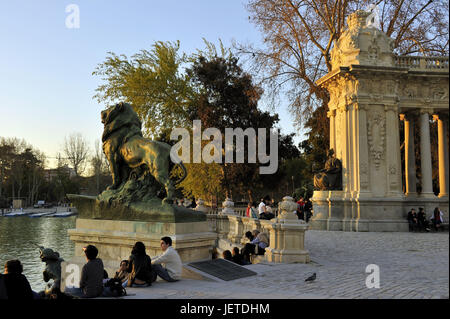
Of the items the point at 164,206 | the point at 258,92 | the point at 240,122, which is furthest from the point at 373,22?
the point at 164,206

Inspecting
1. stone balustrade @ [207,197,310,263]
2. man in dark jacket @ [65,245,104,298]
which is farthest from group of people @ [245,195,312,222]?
man in dark jacket @ [65,245,104,298]

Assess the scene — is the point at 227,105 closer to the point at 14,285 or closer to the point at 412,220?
the point at 412,220

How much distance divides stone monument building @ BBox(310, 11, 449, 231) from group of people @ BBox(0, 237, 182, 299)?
13.8 meters

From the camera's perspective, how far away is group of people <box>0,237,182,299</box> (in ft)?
19.0

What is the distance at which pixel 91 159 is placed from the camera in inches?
2820

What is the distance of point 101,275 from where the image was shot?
682 cm

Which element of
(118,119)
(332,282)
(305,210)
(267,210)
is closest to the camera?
(332,282)

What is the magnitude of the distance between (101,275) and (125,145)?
4.73 metres

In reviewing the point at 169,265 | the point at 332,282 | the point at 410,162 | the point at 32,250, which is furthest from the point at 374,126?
the point at 32,250

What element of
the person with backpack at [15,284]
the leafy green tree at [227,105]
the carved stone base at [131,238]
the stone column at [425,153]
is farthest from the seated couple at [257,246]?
the leafy green tree at [227,105]

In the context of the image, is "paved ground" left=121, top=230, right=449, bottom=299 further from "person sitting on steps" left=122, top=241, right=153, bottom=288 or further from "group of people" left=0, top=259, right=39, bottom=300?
"group of people" left=0, top=259, right=39, bottom=300

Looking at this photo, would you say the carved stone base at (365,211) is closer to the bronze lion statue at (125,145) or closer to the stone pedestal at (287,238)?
the stone pedestal at (287,238)
